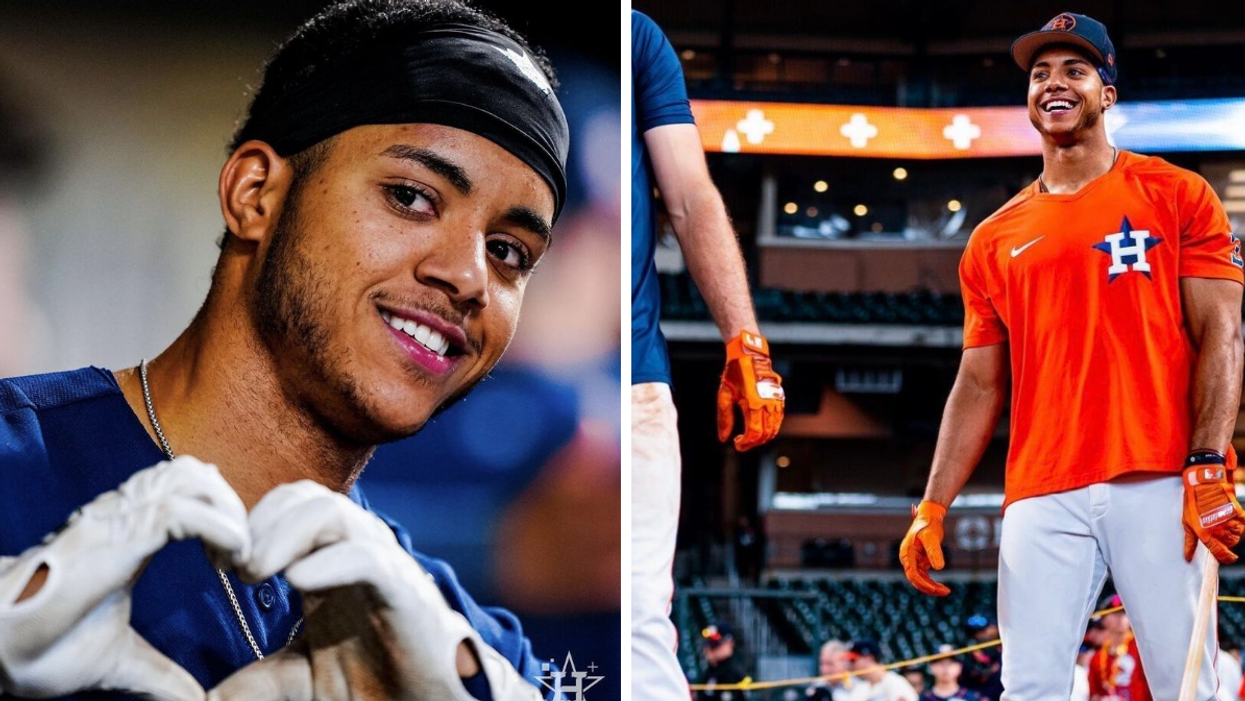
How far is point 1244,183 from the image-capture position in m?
2.65

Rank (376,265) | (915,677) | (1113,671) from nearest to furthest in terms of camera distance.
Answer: (376,265), (1113,671), (915,677)

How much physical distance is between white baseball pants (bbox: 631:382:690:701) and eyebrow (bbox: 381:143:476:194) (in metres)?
0.60

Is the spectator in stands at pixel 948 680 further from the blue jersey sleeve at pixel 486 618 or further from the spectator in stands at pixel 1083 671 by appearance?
the blue jersey sleeve at pixel 486 618

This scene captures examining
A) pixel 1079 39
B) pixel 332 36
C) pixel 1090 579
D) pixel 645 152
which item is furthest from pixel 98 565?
pixel 1079 39

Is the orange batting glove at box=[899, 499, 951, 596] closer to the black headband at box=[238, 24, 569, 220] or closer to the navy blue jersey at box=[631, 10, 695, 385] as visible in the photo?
the navy blue jersey at box=[631, 10, 695, 385]

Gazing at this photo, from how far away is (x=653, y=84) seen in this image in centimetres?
256

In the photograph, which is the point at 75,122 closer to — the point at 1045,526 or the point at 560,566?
the point at 560,566

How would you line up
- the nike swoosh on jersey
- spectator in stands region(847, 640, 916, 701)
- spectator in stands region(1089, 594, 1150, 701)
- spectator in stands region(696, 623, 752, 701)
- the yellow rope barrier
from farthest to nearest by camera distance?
spectator in stands region(696, 623, 752, 701), spectator in stands region(847, 640, 916, 701), the yellow rope barrier, spectator in stands region(1089, 594, 1150, 701), the nike swoosh on jersey

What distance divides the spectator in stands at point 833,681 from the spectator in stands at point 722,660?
349 mm

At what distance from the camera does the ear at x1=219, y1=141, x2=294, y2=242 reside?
2146 mm

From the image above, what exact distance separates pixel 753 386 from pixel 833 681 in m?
1.33

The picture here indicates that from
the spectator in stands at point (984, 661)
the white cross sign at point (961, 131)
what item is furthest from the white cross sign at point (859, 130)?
the spectator in stands at point (984, 661)

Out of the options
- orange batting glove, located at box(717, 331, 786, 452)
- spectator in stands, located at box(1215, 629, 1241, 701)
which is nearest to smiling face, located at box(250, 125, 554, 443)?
orange batting glove, located at box(717, 331, 786, 452)

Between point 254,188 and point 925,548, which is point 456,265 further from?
point 925,548
